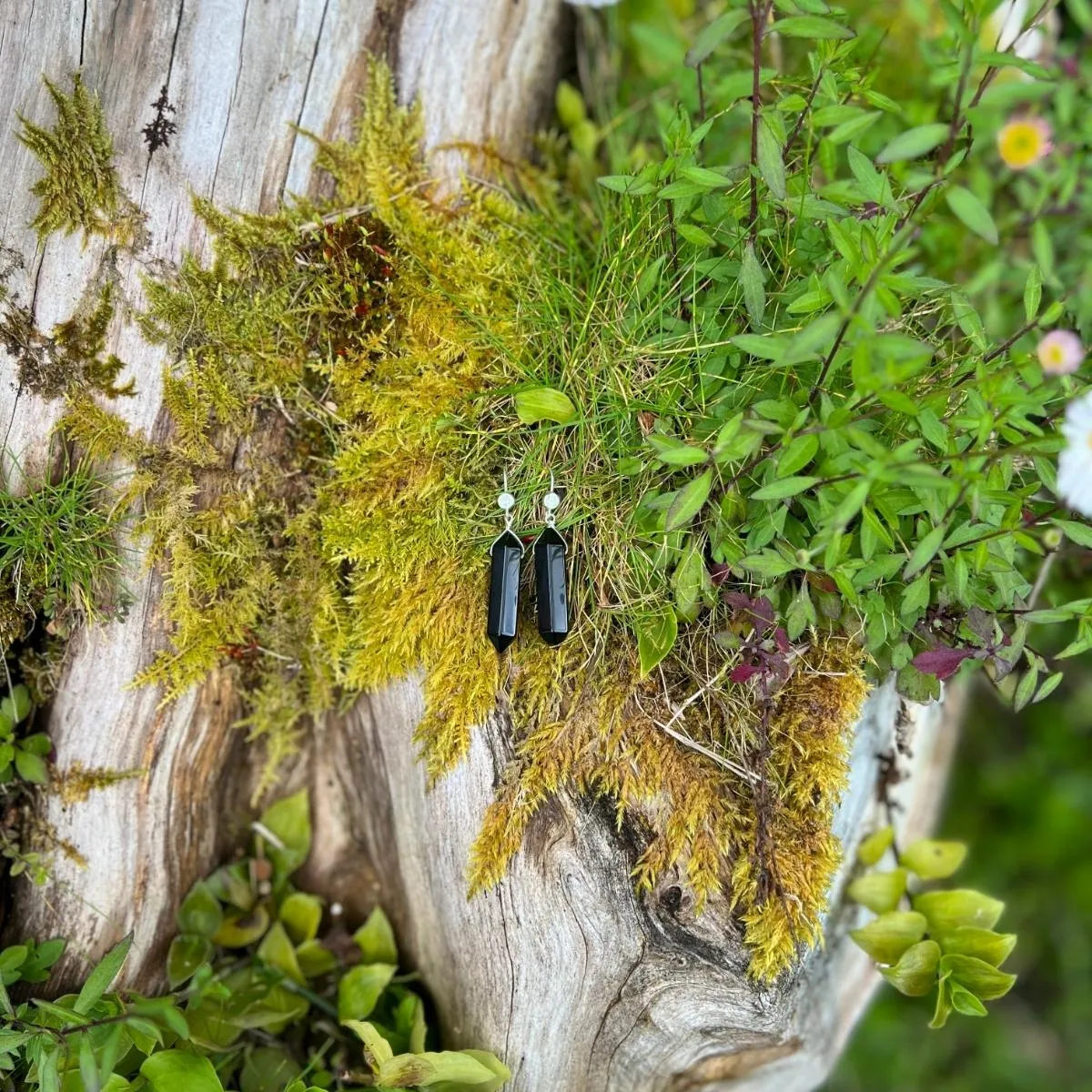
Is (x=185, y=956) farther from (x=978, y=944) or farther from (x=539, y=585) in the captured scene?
(x=978, y=944)

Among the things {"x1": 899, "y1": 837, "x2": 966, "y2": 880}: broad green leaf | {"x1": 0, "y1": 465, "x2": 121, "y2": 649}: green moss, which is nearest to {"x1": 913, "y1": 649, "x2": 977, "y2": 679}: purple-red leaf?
{"x1": 899, "y1": 837, "x2": 966, "y2": 880}: broad green leaf

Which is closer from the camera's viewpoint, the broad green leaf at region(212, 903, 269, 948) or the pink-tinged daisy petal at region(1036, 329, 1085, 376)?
the pink-tinged daisy petal at region(1036, 329, 1085, 376)

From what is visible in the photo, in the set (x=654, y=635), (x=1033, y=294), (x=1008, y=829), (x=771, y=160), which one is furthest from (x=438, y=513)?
Result: (x=1008, y=829)

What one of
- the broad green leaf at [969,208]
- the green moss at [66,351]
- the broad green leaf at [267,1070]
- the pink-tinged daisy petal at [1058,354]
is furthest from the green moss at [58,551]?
the pink-tinged daisy petal at [1058,354]

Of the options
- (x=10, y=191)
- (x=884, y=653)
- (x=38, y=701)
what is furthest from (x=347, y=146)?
(x=884, y=653)

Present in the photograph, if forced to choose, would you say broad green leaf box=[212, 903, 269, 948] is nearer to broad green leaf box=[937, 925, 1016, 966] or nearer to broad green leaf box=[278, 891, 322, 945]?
broad green leaf box=[278, 891, 322, 945]
